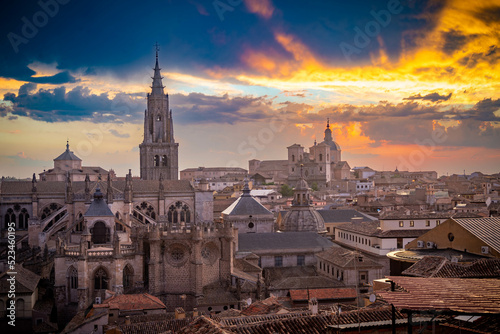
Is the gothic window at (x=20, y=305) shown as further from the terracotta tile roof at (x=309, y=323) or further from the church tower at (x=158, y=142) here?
the church tower at (x=158, y=142)

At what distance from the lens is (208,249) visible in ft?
Answer: 150

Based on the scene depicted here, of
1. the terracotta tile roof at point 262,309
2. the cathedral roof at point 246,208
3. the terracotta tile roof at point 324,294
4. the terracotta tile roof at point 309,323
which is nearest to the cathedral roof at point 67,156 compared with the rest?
the cathedral roof at point 246,208

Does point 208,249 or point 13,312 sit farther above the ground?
point 208,249

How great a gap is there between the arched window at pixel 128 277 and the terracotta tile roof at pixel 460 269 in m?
25.6

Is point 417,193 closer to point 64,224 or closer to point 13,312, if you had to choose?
point 64,224

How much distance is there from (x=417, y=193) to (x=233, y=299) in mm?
82476

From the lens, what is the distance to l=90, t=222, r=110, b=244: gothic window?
50.8 m

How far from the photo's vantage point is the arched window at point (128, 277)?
43656 millimetres

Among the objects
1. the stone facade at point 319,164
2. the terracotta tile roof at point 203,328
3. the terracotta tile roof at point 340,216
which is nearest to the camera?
the terracotta tile roof at point 203,328

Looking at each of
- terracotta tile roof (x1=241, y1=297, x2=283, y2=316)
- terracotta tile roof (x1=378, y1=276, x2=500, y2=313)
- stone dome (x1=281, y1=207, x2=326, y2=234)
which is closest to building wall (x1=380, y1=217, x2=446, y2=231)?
stone dome (x1=281, y1=207, x2=326, y2=234)

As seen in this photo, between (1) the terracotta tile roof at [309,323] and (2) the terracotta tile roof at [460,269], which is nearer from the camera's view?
(1) the terracotta tile roof at [309,323]

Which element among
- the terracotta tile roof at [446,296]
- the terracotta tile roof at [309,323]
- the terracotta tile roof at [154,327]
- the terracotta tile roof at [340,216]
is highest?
the terracotta tile roof at [446,296]

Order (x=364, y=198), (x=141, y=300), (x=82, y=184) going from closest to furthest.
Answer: (x=141, y=300) → (x=82, y=184) → (x=364, y=198)

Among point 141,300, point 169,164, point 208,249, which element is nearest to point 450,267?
point 141,300
